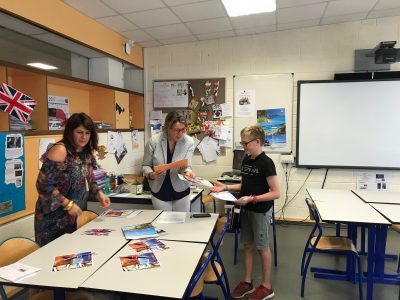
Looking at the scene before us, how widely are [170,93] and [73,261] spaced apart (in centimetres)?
343

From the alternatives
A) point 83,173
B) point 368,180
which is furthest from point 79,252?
point 368,180

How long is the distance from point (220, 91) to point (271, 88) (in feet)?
2.46

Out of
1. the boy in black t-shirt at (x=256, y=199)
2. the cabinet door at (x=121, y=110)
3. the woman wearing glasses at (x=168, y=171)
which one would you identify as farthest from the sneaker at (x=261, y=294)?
the cabinet door at (x=121, y=110)

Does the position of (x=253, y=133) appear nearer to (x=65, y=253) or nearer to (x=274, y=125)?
(x=65, y=253)

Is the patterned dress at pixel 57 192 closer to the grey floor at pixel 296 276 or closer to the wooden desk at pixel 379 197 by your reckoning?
the grey floor at pixel 296 276

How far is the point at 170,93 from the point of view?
183 inches

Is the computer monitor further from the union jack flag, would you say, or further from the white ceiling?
the union jack flag

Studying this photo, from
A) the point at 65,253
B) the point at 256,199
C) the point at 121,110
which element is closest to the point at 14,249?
the point at 65,253

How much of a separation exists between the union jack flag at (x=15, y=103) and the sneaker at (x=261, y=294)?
2.43m

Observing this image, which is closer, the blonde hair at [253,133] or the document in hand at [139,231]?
the document in hand at [139,231]

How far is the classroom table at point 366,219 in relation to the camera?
7.45ft

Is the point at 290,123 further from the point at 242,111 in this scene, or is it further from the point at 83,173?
the point at 83,173

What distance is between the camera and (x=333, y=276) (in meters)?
2.78

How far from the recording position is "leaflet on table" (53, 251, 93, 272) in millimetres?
1511
